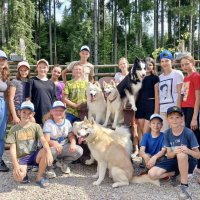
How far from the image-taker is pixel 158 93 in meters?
4.65

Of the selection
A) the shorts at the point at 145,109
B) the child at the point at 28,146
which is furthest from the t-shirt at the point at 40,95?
the shorts at the point at 145,109

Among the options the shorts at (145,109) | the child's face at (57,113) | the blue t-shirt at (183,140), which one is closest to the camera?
the blue t-shirt at (183,140)

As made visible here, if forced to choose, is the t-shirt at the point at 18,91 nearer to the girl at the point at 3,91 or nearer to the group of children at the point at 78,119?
the group of children at the point at 78,119

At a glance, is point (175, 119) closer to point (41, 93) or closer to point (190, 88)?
point (190, 88)

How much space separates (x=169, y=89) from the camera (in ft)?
14.8

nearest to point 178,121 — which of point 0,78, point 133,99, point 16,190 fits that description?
point 133,99

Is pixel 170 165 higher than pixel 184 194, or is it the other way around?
pixel 170 165

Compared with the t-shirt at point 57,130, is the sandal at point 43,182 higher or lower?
lower

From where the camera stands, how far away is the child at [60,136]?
14.1 ft

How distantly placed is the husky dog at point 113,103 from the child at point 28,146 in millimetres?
1359

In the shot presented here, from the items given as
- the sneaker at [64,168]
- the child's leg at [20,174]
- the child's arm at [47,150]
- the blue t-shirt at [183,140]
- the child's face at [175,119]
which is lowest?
the sneaker at [64,168]

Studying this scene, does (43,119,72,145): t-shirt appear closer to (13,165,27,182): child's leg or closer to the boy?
(13,165,27,182): child's leg

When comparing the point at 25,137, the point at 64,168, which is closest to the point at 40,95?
the point at 25,137

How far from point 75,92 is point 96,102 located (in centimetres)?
39
